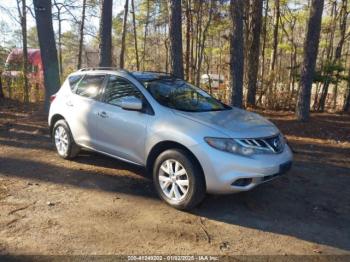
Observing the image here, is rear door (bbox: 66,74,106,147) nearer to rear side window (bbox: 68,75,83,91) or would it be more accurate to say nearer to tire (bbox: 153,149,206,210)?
rear side window (bbox: 68,75,83,91)

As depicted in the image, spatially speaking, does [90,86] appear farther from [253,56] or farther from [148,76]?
[253,56]

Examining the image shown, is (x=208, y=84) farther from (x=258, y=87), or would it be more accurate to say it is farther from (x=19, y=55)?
(x=19, y=55)

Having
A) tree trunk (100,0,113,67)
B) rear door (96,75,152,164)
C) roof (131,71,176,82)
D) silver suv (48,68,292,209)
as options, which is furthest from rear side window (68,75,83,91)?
tree trunk (100,0,113,67)

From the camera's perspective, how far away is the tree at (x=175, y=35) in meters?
8.97

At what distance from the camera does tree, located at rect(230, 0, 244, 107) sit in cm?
958

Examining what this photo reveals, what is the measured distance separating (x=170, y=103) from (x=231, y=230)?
1.92 meters

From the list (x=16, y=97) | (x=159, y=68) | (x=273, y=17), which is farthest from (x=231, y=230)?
(x=159, y=68)

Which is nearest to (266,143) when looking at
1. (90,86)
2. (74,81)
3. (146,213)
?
(146,213)

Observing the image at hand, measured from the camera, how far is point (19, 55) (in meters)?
14.7

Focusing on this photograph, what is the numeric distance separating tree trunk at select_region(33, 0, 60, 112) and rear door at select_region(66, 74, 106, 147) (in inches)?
165

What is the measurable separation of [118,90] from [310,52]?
229 inches

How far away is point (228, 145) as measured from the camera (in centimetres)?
435

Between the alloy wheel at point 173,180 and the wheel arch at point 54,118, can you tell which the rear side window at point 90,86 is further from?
A: the alloy wheel at point 173,180

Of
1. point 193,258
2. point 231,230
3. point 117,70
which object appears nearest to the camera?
point 193,258
